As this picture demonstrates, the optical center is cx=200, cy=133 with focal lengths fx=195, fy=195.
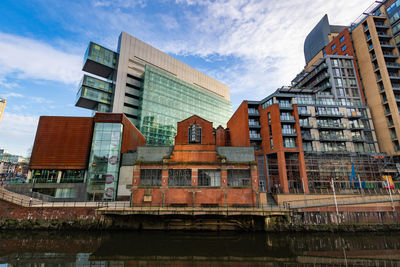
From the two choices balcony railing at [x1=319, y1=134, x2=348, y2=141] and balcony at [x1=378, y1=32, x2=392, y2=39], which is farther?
balcony at [x1=378, y1=32, x2=392, y2=39]

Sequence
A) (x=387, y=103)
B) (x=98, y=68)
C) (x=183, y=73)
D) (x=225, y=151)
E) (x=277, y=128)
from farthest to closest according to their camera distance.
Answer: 1. (x=183, y=73)
2. (x=98, y=68)
3. (x=387, y=103)
4. (x=277, y=128)
5. (x=225, y=151)

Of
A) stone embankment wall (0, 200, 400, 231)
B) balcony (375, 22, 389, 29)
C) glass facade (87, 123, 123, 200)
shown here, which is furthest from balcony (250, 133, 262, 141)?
balcony (375, 22, 389, 29)

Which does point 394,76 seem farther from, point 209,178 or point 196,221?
point 196,221

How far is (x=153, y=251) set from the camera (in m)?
17.7

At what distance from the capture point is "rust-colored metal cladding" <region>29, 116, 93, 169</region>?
36.0 meters

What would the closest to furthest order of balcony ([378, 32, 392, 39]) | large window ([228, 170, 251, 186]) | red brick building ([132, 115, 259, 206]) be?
red brick building ([132, 115, 259, 206])
large window ([228, 170, 251, 186])
balcony ([378, 32, 392, 39])

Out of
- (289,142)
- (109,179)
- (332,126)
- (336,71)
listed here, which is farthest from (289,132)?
(109,179)

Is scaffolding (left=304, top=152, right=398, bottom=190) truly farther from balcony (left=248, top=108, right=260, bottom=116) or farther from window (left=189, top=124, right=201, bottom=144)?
window (left=189, top=124, right=201, bottom=144)

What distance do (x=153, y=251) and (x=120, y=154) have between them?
77.7 feet

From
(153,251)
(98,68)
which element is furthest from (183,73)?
(153,251)

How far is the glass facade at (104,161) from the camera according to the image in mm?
35062

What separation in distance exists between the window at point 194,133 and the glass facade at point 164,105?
30460 mm

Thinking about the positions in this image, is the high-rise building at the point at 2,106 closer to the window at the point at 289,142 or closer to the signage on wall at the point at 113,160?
the signage on wall at the point at 113,160

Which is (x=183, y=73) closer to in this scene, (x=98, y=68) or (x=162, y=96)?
(x=162, y=96)
